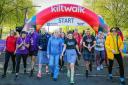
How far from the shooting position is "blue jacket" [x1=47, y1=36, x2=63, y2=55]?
42.8 ft

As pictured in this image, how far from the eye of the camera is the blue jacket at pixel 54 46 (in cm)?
1305

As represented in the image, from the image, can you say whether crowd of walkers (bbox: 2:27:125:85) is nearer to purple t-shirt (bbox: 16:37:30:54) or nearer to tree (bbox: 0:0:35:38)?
purple t-shirt (bbox: 16:37:30:54)

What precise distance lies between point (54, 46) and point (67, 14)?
27.5 feet

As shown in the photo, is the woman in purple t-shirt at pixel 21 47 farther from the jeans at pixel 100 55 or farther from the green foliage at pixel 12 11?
the green foliage at pixel 12 11

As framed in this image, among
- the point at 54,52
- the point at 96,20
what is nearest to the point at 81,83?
the point at 54,52

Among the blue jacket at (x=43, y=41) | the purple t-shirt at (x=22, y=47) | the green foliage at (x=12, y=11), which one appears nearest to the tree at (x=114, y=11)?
the green foliage at (x=12, y=11)

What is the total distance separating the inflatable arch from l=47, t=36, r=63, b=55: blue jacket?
7571 mm

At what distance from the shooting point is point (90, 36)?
14773 millimetres

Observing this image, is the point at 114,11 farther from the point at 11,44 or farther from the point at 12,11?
the point at 11,44

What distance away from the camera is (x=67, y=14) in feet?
69.8

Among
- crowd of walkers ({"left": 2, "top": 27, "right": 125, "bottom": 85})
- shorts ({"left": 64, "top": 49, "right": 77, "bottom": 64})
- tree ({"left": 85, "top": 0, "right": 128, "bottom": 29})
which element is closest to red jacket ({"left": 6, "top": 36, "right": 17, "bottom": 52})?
crowd of walkers ({"left": 2, "top": 27, "right": 125, "bottom": 85})

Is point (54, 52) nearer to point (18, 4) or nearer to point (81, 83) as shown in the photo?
point (81, 83)

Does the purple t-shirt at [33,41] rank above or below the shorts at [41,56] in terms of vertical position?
above

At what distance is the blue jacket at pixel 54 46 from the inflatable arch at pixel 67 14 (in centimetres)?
757
